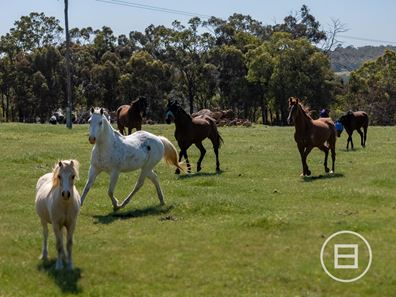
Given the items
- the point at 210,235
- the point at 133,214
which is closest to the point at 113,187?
the point at 133,214

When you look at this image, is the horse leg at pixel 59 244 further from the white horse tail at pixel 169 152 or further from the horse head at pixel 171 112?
the horse head at pixel 171 112

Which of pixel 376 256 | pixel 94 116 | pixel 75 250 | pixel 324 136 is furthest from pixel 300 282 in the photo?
pixel 324 136

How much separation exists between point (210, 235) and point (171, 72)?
6051cm

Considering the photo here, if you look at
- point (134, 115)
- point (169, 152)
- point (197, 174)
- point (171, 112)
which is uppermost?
point (171, 112)

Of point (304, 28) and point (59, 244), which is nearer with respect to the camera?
point (59, 244)

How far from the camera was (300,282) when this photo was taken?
30.6 ft

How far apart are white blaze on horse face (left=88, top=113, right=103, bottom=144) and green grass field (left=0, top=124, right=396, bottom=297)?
1.78 meters

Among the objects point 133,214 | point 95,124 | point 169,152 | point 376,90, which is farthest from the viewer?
point 376,90

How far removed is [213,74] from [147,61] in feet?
27.8

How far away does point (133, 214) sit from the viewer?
13852 mm

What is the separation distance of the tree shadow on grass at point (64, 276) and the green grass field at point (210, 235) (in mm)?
28

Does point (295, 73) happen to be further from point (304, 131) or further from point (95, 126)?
point (95, 126)

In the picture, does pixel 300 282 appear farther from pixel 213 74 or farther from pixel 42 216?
pixel 213 74

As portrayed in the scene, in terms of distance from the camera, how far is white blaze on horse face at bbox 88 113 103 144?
42.4 feet
